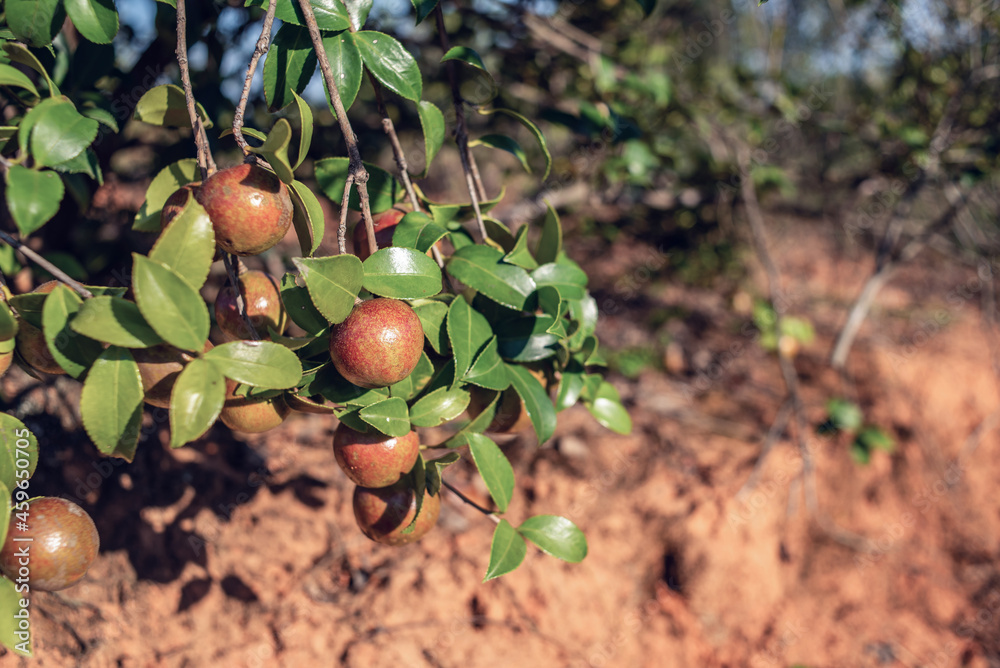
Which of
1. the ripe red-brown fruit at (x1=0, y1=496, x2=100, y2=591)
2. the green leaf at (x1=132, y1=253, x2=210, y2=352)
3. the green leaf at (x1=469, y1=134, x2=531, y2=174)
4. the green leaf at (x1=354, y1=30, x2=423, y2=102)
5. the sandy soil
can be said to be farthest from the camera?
the sandy soil

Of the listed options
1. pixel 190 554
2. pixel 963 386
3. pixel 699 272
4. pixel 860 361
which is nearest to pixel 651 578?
pixel 190 554

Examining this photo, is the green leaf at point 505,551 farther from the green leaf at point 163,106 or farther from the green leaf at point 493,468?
the green leaf at point 163,106

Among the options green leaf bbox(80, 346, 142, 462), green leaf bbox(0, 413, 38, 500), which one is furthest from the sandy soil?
green leaf bbox(80, 346, 142, 462)

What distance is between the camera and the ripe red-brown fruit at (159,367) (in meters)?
0.69

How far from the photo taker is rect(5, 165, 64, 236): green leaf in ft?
1.96

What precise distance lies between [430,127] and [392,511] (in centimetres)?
57

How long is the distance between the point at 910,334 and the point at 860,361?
88cm

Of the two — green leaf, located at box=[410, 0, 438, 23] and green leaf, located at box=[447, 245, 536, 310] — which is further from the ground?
green leaf, located at box=[410, 0, 438, 23]

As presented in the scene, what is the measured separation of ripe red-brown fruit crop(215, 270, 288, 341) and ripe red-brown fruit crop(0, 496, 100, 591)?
0.29 m

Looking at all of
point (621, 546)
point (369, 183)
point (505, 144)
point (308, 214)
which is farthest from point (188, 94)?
point (621, 546)

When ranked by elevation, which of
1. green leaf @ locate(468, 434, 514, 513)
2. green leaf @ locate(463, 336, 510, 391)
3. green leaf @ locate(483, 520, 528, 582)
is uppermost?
green leaf @ locate(463, 336, 510, 391)

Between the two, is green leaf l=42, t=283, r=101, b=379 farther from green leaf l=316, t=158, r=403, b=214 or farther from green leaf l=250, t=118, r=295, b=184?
green leaf l=316, t=158, r=403, b=214

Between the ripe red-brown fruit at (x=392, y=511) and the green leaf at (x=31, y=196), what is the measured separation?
1.74 ft

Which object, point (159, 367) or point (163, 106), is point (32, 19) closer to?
point (163, 106)
